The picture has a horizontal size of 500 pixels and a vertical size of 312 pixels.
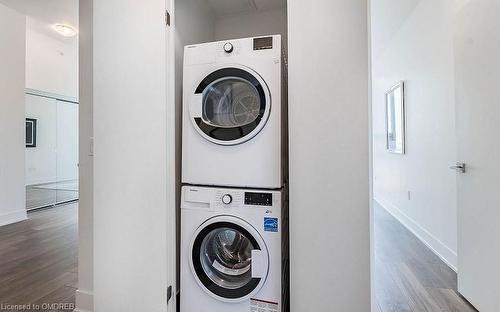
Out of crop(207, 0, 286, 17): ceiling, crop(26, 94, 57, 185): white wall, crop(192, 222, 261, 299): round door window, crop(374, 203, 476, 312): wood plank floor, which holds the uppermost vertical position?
crop(207, 0, 286, 17): ceiling

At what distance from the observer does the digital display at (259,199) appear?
4.64 feet

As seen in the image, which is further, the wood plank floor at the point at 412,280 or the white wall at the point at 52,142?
the white wall at the point at 52,142

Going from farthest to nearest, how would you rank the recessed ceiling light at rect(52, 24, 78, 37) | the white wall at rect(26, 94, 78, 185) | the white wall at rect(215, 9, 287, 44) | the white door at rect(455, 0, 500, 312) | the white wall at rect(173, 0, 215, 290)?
the white wall at rect(26, 94, 78, 185), the recessed ceiling light at rect(52, 24, 78, 37), the white wall at rect(215, 9, 287, 44), the white wall at rect(173, 0, 215, 290), the white door at rect(455, 0, 500, 312)

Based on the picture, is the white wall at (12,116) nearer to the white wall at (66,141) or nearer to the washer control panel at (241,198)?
the white wall at (66,141)

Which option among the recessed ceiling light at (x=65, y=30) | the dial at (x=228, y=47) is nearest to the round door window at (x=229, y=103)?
the dial at (x=228, y=47)

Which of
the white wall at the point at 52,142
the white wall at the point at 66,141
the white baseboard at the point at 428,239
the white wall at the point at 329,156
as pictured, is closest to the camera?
the white wall at the point at 329,156

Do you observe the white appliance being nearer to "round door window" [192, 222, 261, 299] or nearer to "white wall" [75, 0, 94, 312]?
"round door window" [192, 222, 261, 299]

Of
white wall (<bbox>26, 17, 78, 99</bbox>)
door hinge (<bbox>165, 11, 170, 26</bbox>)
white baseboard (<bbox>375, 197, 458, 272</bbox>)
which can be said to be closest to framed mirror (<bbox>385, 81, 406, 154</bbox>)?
white baseboard (<bbox>375, 197, 458, 272</bbox>)

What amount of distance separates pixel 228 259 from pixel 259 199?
0.53 meters

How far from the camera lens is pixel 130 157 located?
1.50 metres

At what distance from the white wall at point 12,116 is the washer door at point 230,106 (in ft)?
12.7

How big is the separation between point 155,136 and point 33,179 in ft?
15.9

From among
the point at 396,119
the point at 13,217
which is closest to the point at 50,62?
the point at 13,217

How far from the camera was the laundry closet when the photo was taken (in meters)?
1.42
